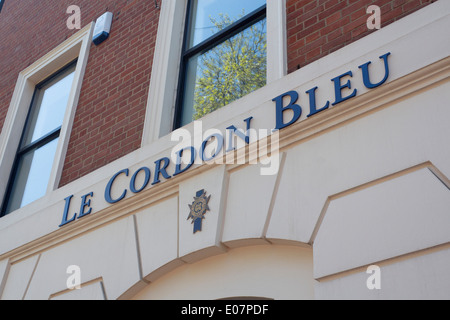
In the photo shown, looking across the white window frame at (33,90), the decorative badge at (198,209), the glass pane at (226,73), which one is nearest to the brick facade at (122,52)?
the white window frame at (33,90)

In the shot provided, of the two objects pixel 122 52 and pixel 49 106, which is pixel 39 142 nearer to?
pixel 49 106

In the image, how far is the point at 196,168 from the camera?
17.2ft

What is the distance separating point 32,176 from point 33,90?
1636 mm

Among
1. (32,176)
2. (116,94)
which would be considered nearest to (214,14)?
(116,94)

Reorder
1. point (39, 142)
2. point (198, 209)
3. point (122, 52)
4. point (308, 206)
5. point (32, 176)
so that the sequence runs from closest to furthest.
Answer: point (308, 206) → point (198, 209) → point (122, 52) → point (32, 176) → point (39, 142)

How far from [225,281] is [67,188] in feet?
8.05

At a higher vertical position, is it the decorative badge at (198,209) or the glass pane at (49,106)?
the glass pane at (49,106)

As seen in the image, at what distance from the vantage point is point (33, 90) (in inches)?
347

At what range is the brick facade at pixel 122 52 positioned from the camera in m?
5.19

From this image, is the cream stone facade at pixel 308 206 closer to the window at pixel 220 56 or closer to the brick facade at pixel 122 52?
the brick facade at pixel 122 52

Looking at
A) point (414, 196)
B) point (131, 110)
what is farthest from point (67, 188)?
point (414, 196)

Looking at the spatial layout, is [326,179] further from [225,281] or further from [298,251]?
[225,281]

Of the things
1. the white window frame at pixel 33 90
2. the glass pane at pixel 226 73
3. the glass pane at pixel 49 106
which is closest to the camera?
the glass pane at pixel 226 73
